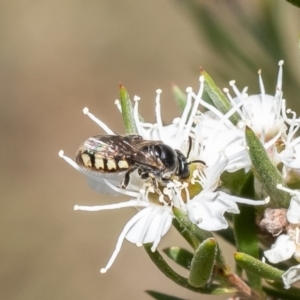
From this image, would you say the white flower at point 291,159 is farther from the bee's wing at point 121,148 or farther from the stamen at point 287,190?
the bee's wing at point 121,148

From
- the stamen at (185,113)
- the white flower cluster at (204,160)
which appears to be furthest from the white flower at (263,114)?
the stamen at (185,113)

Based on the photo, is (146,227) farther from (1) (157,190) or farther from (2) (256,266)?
(2) (256,266)

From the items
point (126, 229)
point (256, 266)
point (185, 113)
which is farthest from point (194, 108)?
point (256, 266)

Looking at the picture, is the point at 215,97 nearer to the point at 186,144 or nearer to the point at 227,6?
the point at 186,144

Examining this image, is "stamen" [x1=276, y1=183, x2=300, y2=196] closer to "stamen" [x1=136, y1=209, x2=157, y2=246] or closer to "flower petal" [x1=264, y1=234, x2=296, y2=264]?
"flower petal" [x1=264, y1=234, x2=296, y2=264]

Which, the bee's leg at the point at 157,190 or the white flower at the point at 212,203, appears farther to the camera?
the bee's leg at the point at 157,190

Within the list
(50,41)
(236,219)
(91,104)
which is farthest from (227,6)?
(50,41)
